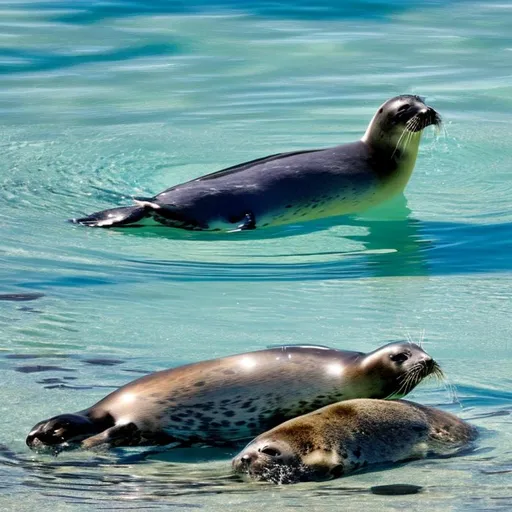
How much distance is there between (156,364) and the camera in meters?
5.25

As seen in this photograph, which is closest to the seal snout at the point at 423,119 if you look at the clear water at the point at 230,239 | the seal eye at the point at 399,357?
the clear water at the point at 230,239

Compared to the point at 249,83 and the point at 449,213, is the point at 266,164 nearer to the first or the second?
the point at 449,213

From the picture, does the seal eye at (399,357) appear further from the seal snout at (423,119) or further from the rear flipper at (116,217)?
the seal snout at (423,119)

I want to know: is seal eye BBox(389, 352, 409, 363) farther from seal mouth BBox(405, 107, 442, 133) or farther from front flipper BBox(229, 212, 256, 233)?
seal mouth BBox(405, 107, 442, 133)

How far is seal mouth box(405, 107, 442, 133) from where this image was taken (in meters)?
8.62

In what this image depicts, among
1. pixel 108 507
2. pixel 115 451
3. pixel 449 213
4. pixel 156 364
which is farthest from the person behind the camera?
pixel 449 213

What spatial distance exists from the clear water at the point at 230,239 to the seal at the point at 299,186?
0.13 metres

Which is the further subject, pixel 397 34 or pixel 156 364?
pixel 397 34

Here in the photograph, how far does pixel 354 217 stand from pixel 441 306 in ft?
7.10

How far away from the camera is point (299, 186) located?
836 cm

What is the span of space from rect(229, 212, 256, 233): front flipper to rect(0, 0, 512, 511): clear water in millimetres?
120

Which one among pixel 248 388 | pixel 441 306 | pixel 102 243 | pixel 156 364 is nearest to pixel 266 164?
pixel 102 243

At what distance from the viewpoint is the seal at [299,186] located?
7899 mm

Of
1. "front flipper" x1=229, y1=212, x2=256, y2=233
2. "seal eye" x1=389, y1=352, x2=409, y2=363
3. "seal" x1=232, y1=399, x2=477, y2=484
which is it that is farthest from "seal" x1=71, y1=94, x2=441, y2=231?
"seal" x1=232, y1=399, x2=477, y2=484
